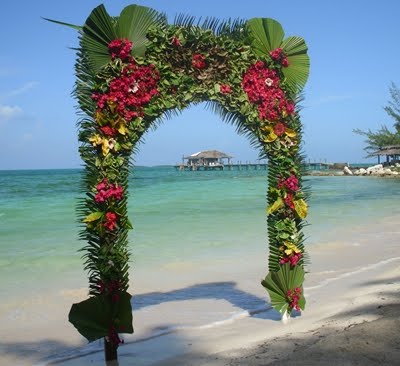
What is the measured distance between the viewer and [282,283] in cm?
555

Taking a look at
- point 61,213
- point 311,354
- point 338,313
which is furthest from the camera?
point 61,213

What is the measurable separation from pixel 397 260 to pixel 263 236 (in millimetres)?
4431

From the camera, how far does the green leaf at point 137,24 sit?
4742 mm

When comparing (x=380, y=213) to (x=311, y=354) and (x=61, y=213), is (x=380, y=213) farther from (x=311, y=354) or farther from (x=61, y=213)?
(x=311, y=354)

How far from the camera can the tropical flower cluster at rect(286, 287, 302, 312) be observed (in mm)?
5574

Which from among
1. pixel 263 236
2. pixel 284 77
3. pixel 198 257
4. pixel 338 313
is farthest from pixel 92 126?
→ pixel 263 236

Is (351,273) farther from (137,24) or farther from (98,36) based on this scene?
(98,36)

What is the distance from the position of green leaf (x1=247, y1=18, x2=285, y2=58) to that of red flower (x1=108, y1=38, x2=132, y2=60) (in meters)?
1.43

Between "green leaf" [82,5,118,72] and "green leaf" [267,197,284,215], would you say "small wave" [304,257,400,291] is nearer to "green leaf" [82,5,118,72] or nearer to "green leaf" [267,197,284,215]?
"green leaf" [267,197,284,215]

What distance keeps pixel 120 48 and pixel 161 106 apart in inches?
26.5

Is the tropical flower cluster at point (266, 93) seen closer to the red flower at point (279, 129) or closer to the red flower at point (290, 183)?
the red flower at point (279, 129)

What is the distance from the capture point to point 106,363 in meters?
4.65

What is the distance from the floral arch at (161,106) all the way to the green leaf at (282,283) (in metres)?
0.01

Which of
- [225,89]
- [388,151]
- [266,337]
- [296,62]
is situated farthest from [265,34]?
[388,151]
